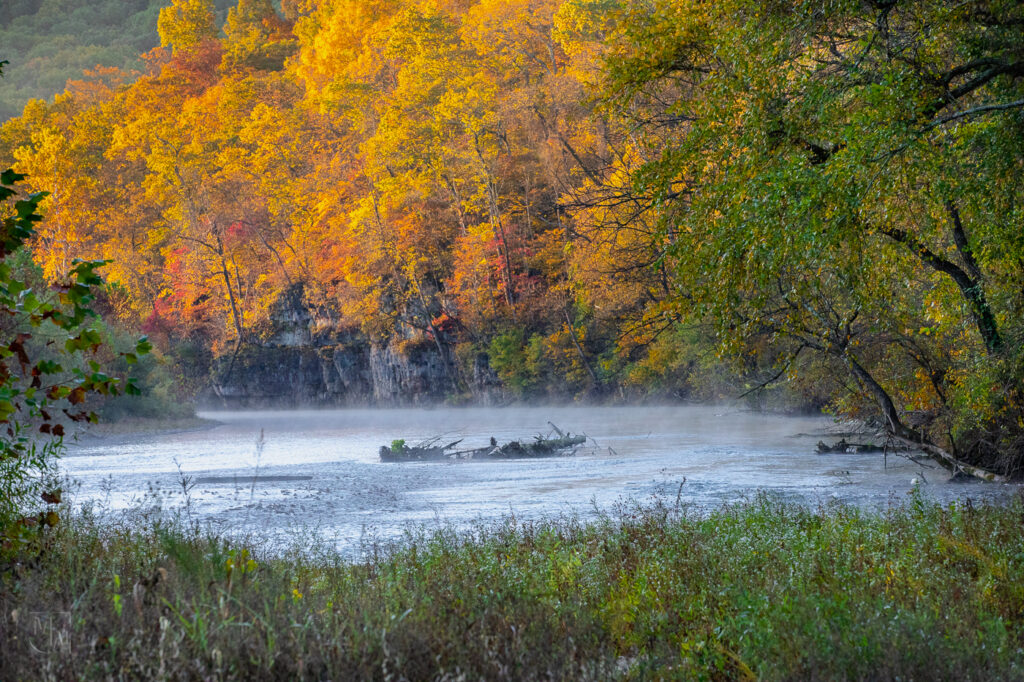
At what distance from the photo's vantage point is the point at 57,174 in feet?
206

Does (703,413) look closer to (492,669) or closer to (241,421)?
(241,421)

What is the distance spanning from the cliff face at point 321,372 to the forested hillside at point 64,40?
40.6 m

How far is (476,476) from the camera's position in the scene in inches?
844

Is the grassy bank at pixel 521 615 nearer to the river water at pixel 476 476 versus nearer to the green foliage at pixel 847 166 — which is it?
the green foliage at pixel 847 166

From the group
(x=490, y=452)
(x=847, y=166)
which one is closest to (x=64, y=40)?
(x=490, y=452)

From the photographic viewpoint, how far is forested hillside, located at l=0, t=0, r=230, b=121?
92625 mm

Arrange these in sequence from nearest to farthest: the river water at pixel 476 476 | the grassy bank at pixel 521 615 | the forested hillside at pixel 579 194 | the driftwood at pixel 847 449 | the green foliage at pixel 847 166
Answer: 1. the grassy bank at pixel 521 615
2. the green foliage at pixel 847 166
3. the forested hillside at pixel 579 194
4. the river water at pixel 476 476
5. the driftwood at pixel 847 449

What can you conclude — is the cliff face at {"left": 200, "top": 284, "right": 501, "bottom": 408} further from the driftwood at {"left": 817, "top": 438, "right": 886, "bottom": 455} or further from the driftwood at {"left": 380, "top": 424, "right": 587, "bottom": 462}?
the driftwood at {"left": 817, "top": 438, "right": 886, "bottom": 455}

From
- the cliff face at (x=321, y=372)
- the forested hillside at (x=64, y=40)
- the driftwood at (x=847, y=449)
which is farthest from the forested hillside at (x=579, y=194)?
the forested hillside at (x=64, y=40)

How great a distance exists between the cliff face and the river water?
16.8 meters

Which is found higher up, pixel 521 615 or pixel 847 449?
pixel 521 615

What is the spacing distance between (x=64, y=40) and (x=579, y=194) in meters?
103

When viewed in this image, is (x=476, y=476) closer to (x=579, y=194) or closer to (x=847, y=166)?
(x=579, y=194)

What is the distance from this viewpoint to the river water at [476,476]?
48.8ft
